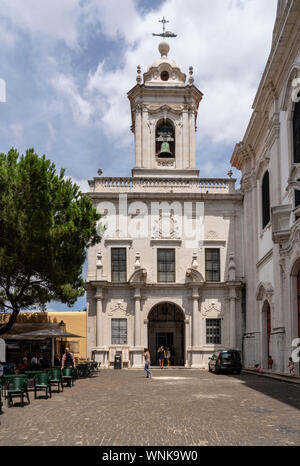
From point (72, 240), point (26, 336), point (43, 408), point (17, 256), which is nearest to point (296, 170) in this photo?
point (72, 240)

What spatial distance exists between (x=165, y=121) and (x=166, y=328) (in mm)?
14154

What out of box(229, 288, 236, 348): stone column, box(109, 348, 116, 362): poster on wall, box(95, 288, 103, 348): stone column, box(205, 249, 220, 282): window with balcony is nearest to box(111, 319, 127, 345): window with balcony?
box(109, 348, 116, 362): poster on wall

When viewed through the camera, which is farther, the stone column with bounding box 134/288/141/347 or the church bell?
the church bell

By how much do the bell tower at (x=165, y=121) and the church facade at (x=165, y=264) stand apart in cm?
10

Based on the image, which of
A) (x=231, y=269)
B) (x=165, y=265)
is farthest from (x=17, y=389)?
(x=231, y=269)

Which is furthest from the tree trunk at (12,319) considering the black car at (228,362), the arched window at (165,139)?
the arched window at (165,139)

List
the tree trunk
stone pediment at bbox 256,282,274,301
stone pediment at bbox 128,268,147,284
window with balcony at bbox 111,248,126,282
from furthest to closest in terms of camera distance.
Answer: window with balcony at bbox 111,248,126,282, stone pediment at bbox 128,268,147,284, stone pediment at bbox 256,282,274,301, the tree trunk

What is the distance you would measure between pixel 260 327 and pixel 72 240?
13.0m

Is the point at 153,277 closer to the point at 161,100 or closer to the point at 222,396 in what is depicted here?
the point at 161,100

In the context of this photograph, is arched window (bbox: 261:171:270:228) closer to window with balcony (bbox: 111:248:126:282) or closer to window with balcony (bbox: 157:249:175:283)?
window with balcony (bbox: 157:249:175:283)

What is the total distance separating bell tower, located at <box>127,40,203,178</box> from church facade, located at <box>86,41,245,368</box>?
0.10 metres

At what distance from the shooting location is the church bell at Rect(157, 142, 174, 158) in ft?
124

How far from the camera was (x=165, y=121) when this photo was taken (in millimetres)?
38906

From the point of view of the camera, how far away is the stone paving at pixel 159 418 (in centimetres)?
929
